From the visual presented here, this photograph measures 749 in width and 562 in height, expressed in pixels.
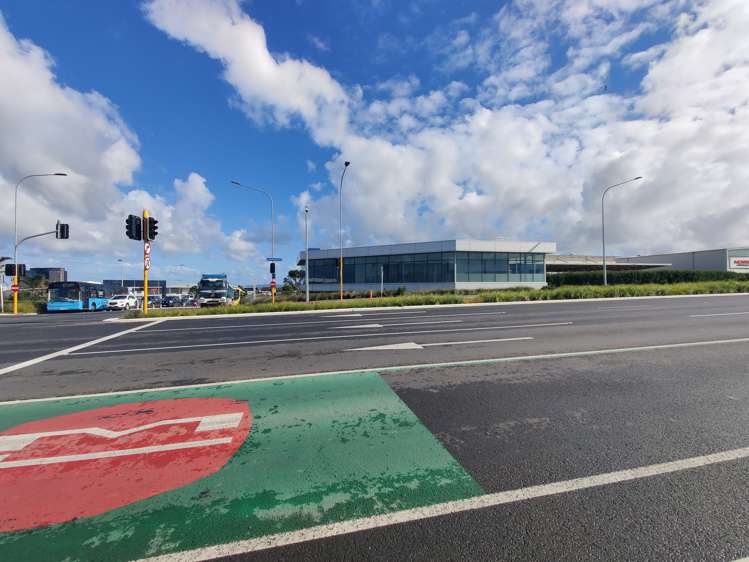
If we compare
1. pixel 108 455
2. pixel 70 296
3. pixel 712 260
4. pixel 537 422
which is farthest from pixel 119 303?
pixel 712 260

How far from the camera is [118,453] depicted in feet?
11.0

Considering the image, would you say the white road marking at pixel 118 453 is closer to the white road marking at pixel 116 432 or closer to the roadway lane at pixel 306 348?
the white road marking at pixel 116 432

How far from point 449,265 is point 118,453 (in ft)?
140

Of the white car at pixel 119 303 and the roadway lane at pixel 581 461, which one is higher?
the white car at pixel 119 303

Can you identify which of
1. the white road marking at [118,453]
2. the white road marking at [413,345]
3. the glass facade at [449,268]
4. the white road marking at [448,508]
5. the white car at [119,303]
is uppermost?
the glass facade at [449,268]

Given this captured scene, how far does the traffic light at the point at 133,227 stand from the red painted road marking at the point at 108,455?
15912 millimetres

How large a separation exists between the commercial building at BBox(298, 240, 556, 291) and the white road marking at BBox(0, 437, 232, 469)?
134 ft

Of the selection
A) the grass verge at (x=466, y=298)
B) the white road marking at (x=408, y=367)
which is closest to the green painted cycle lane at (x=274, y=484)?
the white road marking at (x=408, y=367)

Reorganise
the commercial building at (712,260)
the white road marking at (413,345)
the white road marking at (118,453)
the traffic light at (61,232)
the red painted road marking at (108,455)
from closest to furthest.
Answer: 1. the red painted road marking at (108,455)
2. the white road marking at (118,453)
3. the white road marking at (413,345)
4. the traffic light at (61,232)
5. the commercial building at (712,260)

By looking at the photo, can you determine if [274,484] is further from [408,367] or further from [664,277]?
[664,277]

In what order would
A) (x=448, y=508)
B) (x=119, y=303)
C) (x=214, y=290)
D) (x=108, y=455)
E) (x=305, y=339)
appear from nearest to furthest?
(x=448, y=508) < (x=108, y=455) < (x=305, y=339) < (x=214, y=290) < (x=119, y=303)

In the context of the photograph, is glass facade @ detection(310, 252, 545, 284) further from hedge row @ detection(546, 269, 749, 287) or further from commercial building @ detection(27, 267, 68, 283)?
commercial building @ detection(27, 267, 68, 283)

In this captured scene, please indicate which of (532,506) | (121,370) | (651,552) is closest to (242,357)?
(121,370)

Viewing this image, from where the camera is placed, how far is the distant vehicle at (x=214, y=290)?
28.8 metres
